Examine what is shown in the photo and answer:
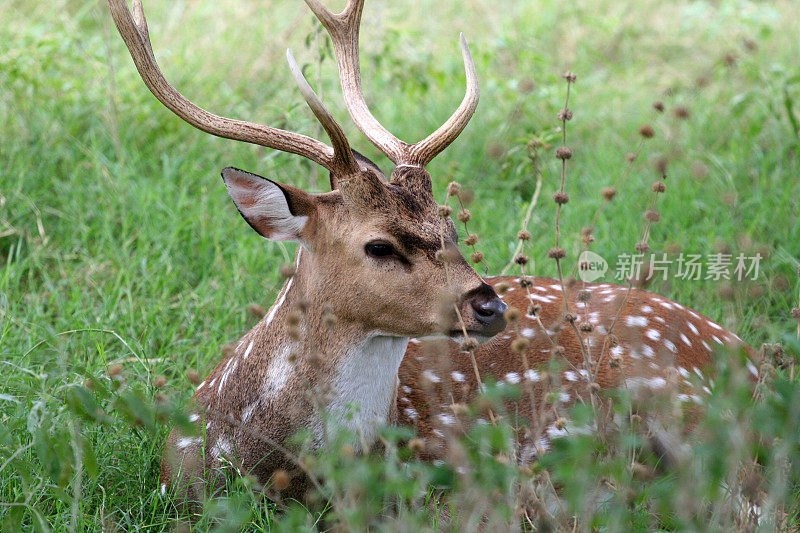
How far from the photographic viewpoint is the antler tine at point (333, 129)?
294 cm

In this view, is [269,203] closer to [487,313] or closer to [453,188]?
[453,188]

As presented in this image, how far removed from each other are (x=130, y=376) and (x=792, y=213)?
3550 millimetres

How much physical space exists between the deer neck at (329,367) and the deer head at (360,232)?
5 centimetres

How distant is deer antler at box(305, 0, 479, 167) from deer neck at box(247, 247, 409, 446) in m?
0.57

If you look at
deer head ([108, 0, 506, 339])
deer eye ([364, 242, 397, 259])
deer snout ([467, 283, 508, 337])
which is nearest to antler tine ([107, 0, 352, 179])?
deer head ([108, 0, 506, 339])

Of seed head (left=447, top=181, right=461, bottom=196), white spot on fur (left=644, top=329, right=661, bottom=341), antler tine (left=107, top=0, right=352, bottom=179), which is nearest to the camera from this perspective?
seed head (left=447, top=181, right=461, bottom=196)

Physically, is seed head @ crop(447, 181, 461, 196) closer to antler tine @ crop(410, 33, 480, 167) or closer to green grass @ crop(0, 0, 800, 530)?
→ antler tine @ crop(410, 33, 480, 167)

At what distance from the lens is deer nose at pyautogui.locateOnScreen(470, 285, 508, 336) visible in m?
2.90

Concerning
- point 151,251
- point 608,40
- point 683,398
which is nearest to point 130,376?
point 151,251

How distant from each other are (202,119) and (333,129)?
1.63ft

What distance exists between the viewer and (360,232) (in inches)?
118

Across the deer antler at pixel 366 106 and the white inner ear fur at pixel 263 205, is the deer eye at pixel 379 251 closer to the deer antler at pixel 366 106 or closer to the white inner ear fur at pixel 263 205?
the white inner ear fur at pixel 263 205

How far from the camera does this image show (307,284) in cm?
312

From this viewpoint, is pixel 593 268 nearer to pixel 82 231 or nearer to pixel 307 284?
pixel 307 284
